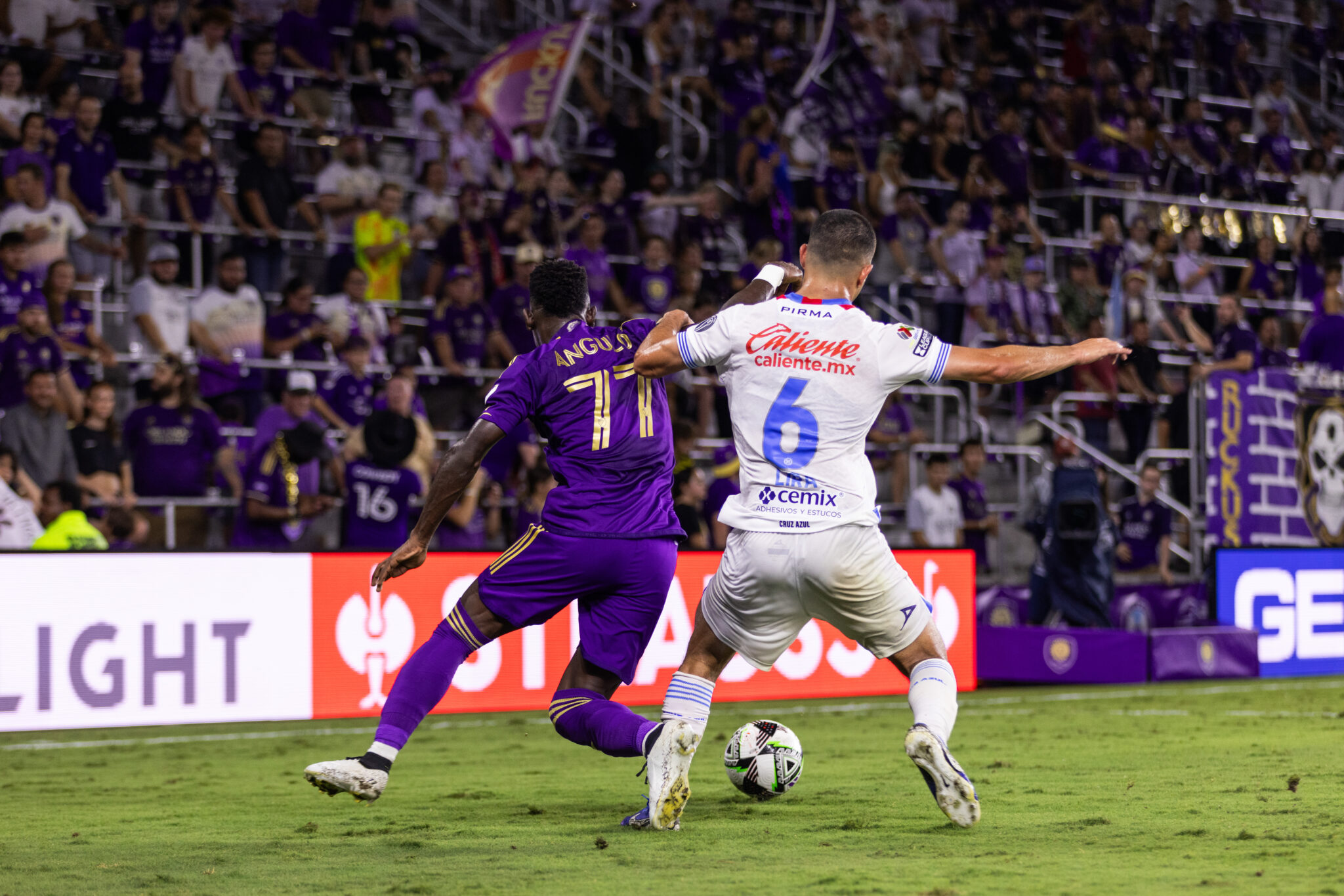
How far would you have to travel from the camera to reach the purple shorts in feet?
21.6

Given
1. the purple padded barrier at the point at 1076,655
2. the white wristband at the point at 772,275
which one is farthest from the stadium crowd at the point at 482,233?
the white wristband at the point at 772,275

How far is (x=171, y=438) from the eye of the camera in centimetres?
1322

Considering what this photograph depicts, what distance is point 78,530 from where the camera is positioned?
11.5 metres

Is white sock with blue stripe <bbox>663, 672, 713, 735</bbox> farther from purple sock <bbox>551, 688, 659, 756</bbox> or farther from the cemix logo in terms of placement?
the cemix logo

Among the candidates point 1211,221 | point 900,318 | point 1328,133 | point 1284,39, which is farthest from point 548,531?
point 1284,39

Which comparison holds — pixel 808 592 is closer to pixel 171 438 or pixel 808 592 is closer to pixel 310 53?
pixel 171 438

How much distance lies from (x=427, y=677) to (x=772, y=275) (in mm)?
2163

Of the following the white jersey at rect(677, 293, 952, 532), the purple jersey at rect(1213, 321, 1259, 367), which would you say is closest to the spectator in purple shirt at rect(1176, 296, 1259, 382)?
the purple jersey at rect(1213, 321, 1259, 367)

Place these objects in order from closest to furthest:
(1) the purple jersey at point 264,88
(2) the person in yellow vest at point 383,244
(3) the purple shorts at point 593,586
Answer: (3) the purple shorts at point 593,586
(2) the person in yellow vest at point 383,244
(1) the purple jersey at point 264,88

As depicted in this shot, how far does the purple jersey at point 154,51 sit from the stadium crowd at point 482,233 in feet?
0.08

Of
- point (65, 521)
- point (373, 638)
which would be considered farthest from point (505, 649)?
point (65, 521)

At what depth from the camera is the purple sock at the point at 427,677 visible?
21.2 ft

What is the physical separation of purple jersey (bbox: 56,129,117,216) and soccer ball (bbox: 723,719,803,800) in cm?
1007

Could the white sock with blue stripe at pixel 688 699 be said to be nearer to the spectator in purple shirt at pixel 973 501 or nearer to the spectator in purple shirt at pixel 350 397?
the spectator in purple shirt at pixel 350 397
